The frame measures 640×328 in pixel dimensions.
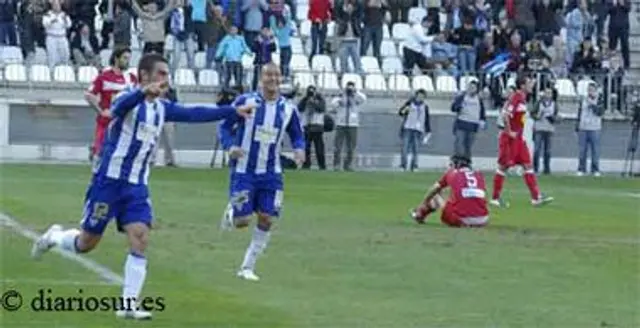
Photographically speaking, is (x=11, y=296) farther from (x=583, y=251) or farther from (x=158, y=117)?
(x=583, y=251)

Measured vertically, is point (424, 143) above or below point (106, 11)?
below

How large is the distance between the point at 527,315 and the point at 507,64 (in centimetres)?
3074

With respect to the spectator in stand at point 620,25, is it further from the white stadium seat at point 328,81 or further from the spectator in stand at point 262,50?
the spectator in stand at point 262,50

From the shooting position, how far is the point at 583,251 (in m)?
21.8

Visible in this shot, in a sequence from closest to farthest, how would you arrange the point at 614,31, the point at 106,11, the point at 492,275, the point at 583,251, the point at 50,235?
the point at 50,235, the point at 492,275, the point at 583,251, the point at 106,11, the point at 614,31

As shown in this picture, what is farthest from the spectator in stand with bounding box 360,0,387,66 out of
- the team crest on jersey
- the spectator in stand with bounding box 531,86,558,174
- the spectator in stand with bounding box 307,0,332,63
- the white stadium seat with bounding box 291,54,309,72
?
the team crest on jersey

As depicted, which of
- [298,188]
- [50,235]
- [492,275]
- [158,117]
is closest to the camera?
[158,117]

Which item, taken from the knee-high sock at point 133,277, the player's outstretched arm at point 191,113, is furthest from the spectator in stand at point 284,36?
the knee-high sock at point 133,277

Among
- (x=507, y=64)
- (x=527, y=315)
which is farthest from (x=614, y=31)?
(x=527, y=315)

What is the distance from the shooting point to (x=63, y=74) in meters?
42.8

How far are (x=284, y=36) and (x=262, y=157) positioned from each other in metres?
26.4

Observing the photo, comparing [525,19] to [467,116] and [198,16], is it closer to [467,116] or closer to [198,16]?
[467,116]

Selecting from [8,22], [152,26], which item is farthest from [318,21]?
[8,22]

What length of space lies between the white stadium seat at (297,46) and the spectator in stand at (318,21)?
1.39 ft
